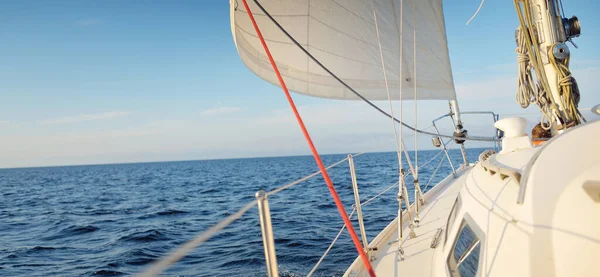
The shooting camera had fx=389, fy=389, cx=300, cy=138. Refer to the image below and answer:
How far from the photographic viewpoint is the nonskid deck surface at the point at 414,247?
302 cm

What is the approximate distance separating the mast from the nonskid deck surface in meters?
0.85

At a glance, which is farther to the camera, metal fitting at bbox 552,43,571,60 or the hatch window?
metal fitting at bbox 552,43,571,60

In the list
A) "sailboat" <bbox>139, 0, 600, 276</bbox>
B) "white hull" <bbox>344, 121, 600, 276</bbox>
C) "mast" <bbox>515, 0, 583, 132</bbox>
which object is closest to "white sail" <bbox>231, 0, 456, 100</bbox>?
"sailboat" <bbox>139, 0, 600, 276</bbox>

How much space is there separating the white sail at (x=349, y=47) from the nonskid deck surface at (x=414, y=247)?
156cm

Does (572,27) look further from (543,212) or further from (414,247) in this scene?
(543,212)

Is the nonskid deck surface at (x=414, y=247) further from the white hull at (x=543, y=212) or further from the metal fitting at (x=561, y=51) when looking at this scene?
the metal fitting at (x=561, y=51)

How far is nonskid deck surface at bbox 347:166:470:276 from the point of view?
3.02 m

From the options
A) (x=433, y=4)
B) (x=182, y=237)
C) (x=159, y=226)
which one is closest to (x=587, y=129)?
(x=433, y=4)

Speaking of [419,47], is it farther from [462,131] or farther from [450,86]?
[462,131]

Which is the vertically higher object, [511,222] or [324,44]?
[324,44]

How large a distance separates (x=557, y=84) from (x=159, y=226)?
34.6 feet

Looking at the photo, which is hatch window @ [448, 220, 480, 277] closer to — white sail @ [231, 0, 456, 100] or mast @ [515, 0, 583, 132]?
mast @ [515, 0, 583, 132]

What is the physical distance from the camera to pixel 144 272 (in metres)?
0.93

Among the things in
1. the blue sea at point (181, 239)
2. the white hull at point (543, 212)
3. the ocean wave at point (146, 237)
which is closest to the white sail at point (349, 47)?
the blue sea at point (181, 239)
